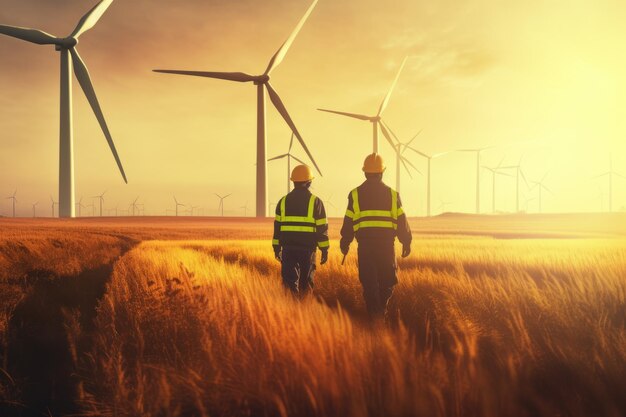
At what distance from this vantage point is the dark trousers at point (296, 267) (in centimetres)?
899

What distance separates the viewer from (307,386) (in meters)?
3.78

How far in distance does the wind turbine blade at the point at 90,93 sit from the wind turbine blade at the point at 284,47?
16.9 meters

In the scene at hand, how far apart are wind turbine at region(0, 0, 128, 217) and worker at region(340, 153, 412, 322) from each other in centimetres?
3351

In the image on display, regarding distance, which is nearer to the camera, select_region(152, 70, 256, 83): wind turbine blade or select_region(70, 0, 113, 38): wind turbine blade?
select_region(70, 0, 113, 38): wind turbine blade

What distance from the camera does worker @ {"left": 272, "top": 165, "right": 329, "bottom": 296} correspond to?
8977 millimetres

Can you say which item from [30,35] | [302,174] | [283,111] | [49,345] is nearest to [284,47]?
[283,111]

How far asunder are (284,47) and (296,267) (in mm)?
40955

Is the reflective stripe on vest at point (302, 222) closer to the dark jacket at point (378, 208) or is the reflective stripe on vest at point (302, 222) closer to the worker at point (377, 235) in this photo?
the dark jacket at point (378, 208)

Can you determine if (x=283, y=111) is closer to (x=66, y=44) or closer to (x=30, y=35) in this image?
(x=66, y=44)

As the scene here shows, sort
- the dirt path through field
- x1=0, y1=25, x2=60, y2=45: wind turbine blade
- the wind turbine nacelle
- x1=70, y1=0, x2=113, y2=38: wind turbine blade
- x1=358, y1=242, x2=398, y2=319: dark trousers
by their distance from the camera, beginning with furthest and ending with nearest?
the wind turbine nacelle → x1=70, y1=0, x2=113, y2=38: wind turbine blade → x1=0, y1=25, x2=60, y2=45: wind turbine blade → x1=358, y1=242, x2=398, y2=319: dark trousers → the dirt path through field

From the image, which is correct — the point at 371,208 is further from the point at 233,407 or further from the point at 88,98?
the point at 88,98

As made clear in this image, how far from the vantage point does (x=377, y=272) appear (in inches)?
317

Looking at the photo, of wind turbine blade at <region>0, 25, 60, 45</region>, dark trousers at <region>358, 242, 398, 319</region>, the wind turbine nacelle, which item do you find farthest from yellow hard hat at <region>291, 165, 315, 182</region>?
the wind turbine nacelle

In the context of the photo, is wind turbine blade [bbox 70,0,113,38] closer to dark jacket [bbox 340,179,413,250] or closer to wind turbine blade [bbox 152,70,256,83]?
wind turbine blade [bbox 152,70,256,83]
